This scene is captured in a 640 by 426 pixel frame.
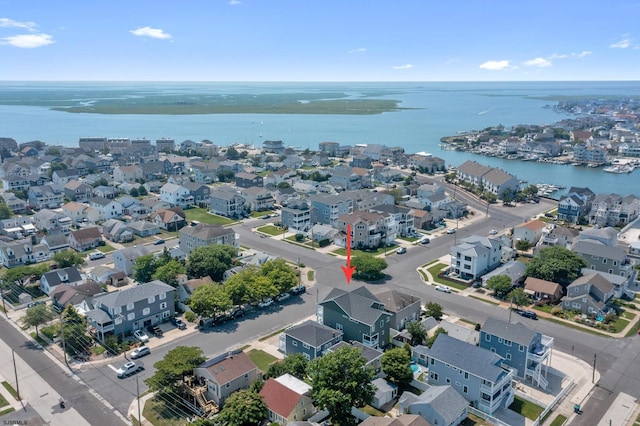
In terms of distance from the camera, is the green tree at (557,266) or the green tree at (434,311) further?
the green tree at (557,266)

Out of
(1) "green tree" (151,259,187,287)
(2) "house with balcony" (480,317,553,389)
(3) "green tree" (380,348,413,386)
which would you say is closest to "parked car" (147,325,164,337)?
(1) "green tree" (151,259,187,287)

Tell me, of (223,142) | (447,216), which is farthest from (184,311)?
(223,142)

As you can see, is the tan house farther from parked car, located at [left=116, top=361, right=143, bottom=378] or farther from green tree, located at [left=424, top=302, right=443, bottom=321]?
parked car, located at [left=116, top=361, right=143, bottom=378]

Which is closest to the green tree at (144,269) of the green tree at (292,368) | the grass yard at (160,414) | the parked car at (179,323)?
the parked car at (179,323)

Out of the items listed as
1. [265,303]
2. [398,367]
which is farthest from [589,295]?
[265,303]

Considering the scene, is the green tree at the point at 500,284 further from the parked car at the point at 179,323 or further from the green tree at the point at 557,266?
the parked car at the point at 179,323

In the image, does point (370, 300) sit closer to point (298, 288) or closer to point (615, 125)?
point (298, 288)

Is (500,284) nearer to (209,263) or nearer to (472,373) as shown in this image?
(472,373)
